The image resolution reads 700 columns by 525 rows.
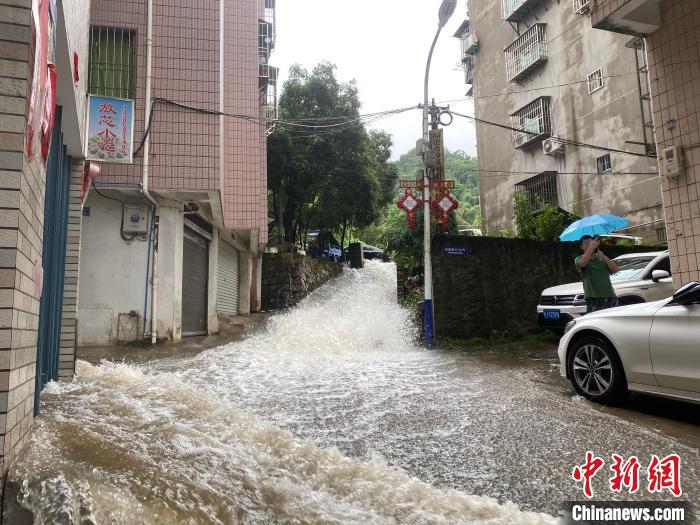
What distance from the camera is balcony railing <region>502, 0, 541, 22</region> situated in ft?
64.9

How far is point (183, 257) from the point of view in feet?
39.3

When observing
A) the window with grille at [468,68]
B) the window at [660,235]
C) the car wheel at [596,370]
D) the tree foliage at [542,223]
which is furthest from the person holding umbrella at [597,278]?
the window with grille at [468,68]

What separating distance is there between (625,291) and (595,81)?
11.6 metres

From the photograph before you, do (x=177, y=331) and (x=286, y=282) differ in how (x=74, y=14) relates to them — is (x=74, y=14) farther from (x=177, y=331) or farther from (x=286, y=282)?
(x=286, y=282)

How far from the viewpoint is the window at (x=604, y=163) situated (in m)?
16.8

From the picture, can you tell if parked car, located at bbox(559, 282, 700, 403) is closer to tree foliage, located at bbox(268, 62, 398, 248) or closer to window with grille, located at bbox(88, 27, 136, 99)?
window with grille, located at bbox(88, 27, 136, 99)

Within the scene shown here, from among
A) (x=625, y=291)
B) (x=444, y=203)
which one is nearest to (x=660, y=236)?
(x=444, y=203)

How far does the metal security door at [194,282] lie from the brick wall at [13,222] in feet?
31.4

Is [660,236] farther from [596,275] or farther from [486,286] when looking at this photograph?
[596,275]

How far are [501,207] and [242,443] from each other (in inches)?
785

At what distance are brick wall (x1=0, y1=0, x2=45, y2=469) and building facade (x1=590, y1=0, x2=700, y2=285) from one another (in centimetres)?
701

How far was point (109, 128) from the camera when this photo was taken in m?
8.81

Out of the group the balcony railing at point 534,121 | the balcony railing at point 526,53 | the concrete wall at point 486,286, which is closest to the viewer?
the concrete wall at point 486,286

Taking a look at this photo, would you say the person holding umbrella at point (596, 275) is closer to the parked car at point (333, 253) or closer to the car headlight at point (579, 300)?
the car headlight at point (579, 300)
